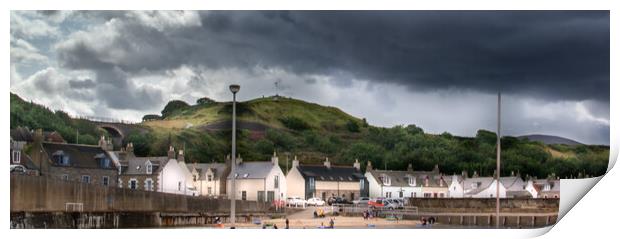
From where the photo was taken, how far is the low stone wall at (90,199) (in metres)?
23.2

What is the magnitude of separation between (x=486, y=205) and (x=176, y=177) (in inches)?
426

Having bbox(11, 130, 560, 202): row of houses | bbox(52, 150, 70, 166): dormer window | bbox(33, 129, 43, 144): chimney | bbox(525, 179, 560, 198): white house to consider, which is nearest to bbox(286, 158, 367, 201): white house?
bbox(11, 130, 560, 202): row of houses

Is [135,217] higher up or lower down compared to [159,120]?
lower down

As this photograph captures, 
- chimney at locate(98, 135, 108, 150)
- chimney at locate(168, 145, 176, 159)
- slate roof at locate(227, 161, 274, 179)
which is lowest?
slate roof at locate(227, 161, 274, 179)

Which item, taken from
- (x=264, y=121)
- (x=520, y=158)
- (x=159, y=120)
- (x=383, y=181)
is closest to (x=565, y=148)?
(x=520, y=158)

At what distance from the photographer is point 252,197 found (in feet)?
111

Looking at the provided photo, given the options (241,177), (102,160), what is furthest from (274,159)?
(102,160)

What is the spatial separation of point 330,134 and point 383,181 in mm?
3020

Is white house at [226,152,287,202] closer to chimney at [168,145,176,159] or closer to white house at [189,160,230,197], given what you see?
white house at [189,160,230,197]

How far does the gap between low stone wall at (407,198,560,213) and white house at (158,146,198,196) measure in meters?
8.36

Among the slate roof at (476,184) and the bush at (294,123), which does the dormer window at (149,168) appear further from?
the slate roof at (476,184)

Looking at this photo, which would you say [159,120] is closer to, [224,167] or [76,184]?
[224,167]

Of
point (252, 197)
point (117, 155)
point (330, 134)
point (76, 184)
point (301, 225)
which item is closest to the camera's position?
point (76, 184)

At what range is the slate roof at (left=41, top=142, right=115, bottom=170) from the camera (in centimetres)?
2845
